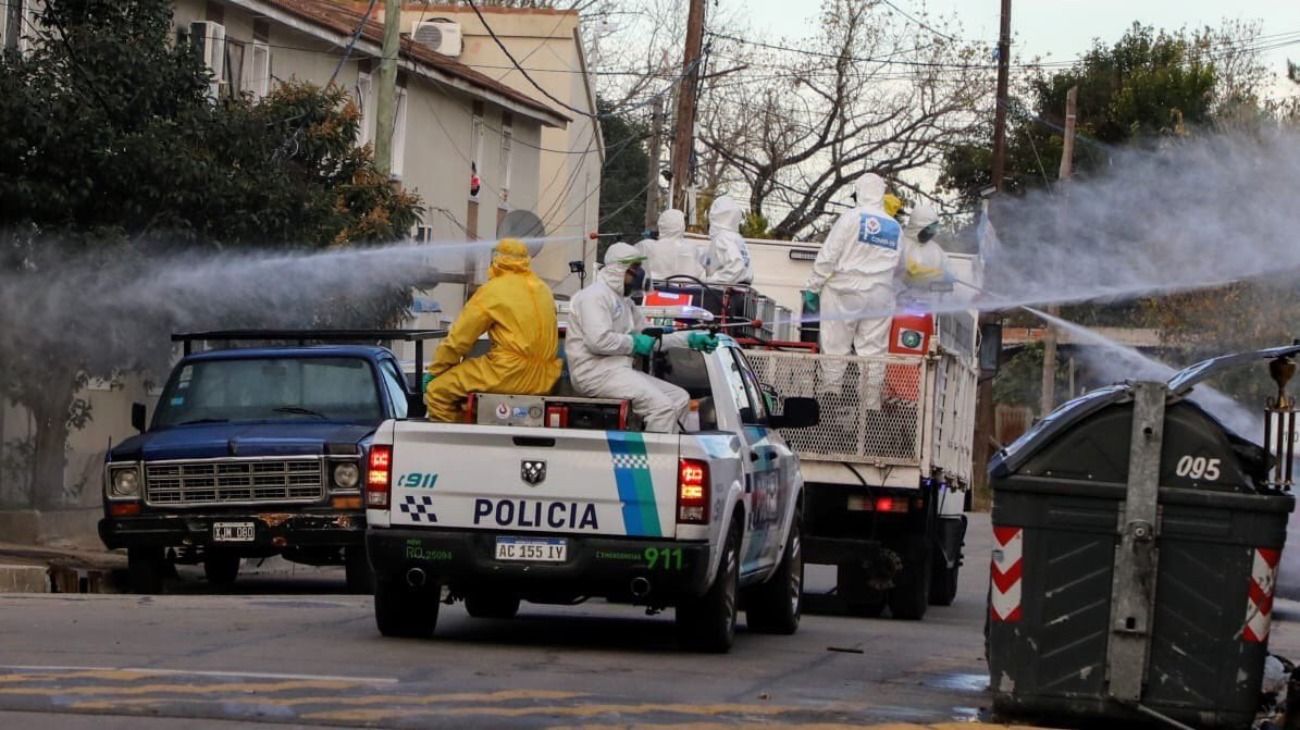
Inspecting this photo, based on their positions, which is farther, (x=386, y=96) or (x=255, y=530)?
(x=386, y=96)

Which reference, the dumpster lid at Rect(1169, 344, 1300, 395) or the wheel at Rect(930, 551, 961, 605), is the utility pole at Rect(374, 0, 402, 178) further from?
the dumpster lid at Rect(1169, 344, 1300, 395)

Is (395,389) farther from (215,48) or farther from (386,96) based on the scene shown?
(215,48)

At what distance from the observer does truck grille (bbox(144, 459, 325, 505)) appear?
15.1 metres

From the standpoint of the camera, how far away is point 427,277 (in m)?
24.3

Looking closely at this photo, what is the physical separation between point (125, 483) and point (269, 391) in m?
1.35

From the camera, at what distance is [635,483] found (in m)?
11.0

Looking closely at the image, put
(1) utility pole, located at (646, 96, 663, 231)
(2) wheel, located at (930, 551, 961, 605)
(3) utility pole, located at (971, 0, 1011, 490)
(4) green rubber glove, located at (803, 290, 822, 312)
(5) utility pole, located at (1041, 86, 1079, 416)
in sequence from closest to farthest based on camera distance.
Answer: (4) green rubber glove, located at (803, 290, 822, 312) → (2) wheel, located at (930, 551, 961, 605) → (1) utility pole, located at (646, 96, 663, 231) → (3) utility pole, located at (971, 0, 1011, 490) → (5) utility pole, located at (1041, 86, 1079, 416)

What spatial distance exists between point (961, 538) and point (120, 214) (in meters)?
8.04

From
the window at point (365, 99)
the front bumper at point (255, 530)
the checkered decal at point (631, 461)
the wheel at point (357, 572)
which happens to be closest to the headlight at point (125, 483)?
the front bumper at point (255, 530)

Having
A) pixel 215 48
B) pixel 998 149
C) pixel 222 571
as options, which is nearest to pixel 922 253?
pixel 222 571

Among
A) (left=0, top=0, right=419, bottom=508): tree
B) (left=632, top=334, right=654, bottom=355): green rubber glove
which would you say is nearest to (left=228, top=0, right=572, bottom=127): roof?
(left=0, top=0, right=419, bottom=508): tree

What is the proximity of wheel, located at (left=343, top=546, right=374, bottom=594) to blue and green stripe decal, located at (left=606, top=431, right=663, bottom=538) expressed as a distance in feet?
16.8

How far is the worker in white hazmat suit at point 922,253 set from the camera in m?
17.1

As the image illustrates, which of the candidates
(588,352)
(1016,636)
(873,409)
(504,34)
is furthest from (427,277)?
(504,34)
